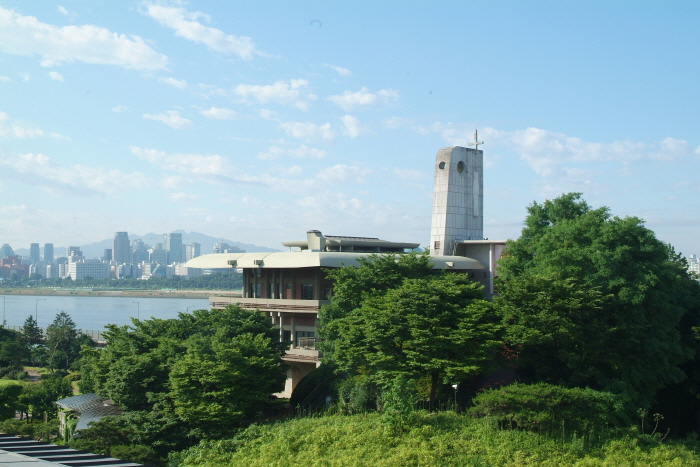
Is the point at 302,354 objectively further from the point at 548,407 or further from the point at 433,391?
the point at 548,407

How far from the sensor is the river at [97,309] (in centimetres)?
9201

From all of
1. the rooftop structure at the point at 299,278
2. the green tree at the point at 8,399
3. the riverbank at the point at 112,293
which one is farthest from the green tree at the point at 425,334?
the riverbank at the point at 112,293

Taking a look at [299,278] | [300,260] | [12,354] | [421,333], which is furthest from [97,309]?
[421,333]

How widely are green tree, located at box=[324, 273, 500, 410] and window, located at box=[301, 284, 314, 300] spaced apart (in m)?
6.62

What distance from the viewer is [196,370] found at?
18.9 metres

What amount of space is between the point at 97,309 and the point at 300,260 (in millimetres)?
101562

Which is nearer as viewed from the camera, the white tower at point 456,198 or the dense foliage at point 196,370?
the dense foliage at point 196,370

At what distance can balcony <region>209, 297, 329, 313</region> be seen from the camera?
82.0 feet

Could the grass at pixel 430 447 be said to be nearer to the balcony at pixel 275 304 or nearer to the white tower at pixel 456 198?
the balcony at pixel 275 304

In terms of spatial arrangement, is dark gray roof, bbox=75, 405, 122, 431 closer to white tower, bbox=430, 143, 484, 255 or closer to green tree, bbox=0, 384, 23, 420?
green tree, bbox=0, 384, 23, 420

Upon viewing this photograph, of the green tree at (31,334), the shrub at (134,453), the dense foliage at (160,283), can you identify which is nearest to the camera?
the shrub at (134,453)

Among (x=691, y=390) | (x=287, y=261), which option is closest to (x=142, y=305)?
(x=287, y=261)

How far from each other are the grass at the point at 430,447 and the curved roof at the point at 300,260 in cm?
714

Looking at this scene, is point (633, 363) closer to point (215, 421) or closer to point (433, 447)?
point (433, 447)
